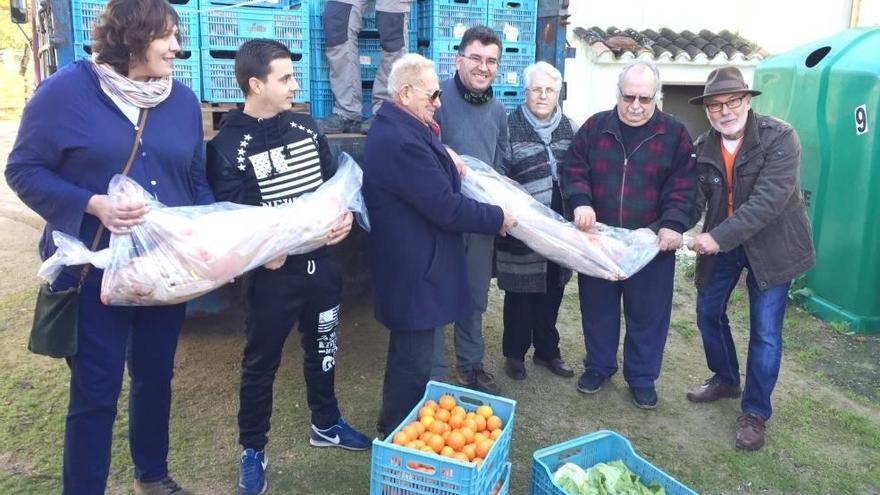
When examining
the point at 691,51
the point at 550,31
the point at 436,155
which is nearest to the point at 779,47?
the point at 691,51

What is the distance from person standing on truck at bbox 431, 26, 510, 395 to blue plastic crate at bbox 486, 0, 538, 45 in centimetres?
89

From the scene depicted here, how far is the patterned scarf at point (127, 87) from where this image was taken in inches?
89.8

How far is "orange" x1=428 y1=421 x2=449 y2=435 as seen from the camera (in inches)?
100

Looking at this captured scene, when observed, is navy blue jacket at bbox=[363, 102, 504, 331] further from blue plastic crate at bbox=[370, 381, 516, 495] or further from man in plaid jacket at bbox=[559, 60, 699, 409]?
man in plaid jacket at bbox=[559, 60, 699, 409]

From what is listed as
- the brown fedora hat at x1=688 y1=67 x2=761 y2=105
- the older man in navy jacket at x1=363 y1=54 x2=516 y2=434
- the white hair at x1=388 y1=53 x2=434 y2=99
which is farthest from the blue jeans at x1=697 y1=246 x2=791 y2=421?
the white hair at x1=388 y1=53 x2=434 y2=99

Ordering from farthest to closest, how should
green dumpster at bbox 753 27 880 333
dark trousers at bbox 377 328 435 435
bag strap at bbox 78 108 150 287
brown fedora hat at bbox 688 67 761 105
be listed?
green dumpster at bbox 753 27 880 333
brown fedora hat at bbox 688 67 761 105
dark trousers at bbox 377 328 435 435
bag strap at bbox 78 108 150 287

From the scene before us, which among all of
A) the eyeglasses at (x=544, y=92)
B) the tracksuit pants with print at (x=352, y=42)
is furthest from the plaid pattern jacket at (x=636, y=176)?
the tracksuit pants with print at (x=352, y=42)

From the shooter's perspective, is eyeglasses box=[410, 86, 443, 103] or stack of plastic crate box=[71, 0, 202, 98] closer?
eyeglasses box=[410, 86, 443, 103]

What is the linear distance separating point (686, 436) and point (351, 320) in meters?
2.39

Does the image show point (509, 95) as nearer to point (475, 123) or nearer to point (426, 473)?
point (475, 123)

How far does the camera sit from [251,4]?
3678 mm

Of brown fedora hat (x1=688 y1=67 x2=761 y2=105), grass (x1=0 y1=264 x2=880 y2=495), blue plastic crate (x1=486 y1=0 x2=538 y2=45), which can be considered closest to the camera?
grass (x1=0 y1=264 x2=880 y2=495)

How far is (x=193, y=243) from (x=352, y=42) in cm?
195

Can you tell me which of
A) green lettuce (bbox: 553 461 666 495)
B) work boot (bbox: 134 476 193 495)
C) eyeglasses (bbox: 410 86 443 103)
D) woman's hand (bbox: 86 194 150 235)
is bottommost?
work boot (bbox: 134 476 193 495)
